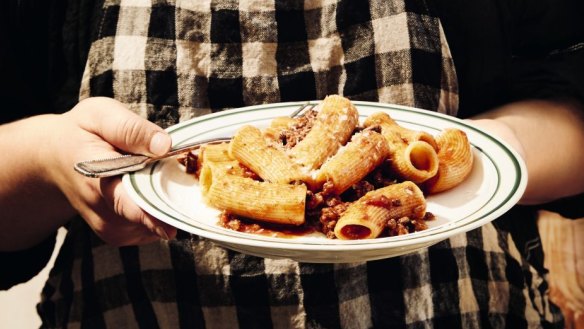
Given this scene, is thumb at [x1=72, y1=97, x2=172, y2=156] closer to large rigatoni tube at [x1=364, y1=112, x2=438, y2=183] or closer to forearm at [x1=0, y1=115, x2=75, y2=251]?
forearm at [x1=0, y1=115, x2=75, y2=251]

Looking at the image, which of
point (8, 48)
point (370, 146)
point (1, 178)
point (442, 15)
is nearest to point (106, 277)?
point (1, 178)

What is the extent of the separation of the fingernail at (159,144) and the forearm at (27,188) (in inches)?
10.2

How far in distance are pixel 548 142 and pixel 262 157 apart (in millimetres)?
707

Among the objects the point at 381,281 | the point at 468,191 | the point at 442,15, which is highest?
the point at 442,15

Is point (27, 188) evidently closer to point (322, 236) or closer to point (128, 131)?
point (128, 131)

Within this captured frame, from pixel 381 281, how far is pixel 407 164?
342 millimetres

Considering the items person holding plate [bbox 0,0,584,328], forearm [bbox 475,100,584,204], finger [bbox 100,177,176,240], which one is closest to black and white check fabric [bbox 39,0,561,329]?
person holding plate [bbox 0,0,584,328]

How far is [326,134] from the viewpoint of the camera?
83 cm

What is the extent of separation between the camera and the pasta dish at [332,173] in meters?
0.70

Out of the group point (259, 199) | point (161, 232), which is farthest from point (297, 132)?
point (161, 232)

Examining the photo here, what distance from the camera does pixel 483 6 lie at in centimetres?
111

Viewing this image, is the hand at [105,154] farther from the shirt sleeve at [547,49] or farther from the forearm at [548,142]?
the shirt sleeve at [547,49]

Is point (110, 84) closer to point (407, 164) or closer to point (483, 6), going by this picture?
point (407, 164)

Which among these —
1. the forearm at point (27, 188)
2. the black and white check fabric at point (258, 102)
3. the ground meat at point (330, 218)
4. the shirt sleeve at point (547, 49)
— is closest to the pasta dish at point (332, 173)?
the ground meat at point (330, 218)
